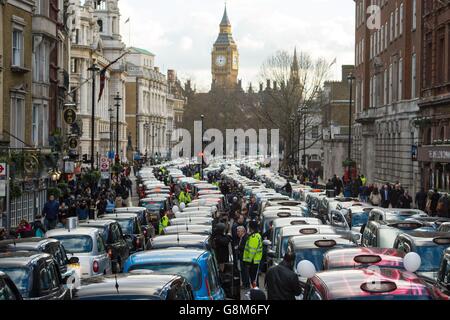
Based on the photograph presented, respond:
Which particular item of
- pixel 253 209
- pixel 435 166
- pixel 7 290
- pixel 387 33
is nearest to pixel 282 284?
pixel 7 290

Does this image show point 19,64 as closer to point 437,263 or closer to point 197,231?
point 197,231

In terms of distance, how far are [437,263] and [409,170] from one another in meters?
42.1

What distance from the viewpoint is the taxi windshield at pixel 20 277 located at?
12.8 m

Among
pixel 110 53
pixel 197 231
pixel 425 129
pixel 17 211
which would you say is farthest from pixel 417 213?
pixel 110 53

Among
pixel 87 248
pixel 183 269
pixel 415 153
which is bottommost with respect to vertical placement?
pixel 87 248

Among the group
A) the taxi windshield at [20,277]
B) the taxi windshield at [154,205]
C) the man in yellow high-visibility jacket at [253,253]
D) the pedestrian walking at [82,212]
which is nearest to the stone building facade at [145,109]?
the taxi windshield at [154,205]

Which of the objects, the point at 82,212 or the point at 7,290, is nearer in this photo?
the point at 7,290

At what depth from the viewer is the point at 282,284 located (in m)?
12.7

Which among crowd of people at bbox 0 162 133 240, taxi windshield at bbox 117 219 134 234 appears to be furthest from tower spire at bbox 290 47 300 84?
taxi windshield at bbox 117 219 134 234

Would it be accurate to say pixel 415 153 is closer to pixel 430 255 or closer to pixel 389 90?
pixel 389 90

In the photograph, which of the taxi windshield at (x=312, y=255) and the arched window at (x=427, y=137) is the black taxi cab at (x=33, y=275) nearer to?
the taxi windshield at (x=312, y=255)

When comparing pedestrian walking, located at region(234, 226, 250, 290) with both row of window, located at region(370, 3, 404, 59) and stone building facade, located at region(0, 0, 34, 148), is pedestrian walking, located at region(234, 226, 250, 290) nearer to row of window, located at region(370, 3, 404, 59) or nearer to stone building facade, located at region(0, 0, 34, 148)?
stone building facade, located at region(0, 0, 34, 148)

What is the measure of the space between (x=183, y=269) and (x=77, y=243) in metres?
6.83

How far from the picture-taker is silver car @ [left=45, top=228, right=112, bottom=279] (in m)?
18.8
